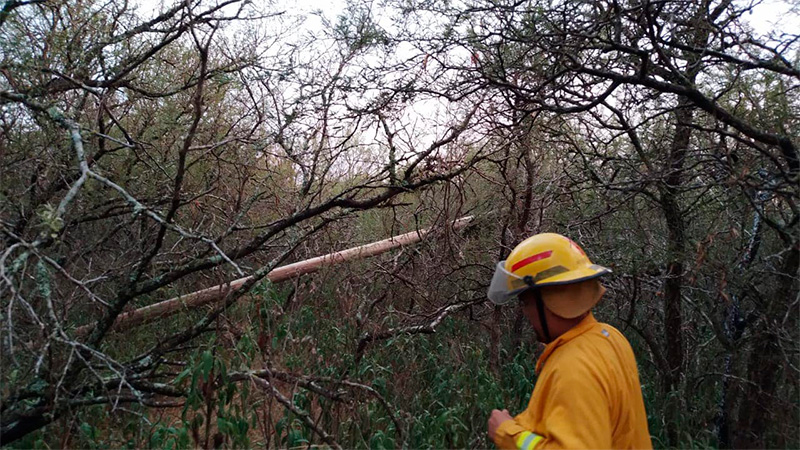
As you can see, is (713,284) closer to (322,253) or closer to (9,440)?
(322,253)

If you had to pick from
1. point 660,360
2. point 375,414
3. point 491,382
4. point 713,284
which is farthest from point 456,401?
point 713,284

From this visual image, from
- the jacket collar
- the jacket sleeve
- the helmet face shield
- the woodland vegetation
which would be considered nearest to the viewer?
the jacket sleeve

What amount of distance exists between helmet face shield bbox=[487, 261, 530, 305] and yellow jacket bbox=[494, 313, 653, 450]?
219 millimetres

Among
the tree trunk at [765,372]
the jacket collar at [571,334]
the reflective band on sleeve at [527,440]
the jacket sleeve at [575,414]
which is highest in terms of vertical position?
the jacket collar at [571,334]

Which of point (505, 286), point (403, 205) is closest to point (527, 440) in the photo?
point (505, 286)

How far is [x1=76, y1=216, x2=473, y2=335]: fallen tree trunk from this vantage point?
194 inches

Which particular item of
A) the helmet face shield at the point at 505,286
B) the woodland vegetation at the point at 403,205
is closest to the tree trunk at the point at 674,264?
the woodland vegetation at the point at 403,205

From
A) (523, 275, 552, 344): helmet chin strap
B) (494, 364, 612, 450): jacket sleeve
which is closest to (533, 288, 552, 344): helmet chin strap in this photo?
(523, 275, 552, 344): helmet chin strap

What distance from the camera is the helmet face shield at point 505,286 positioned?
194 centimetres

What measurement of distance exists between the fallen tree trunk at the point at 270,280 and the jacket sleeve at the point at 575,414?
273 cm

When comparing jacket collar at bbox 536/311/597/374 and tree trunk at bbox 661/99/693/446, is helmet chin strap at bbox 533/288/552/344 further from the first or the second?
tree trunk at bbox 661/99/693/446

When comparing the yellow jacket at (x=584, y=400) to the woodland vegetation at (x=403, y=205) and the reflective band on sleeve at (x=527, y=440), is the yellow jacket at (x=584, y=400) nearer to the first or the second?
the reflective band on sleeve at (x=527, y=440)

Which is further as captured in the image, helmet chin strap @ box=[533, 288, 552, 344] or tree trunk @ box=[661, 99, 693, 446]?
tree trunk @ box=[661, 99, 693, 446]

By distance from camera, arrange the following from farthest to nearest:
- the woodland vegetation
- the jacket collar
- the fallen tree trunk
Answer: the fallen tree trunk < the woodland vegetation < the jacket collar
